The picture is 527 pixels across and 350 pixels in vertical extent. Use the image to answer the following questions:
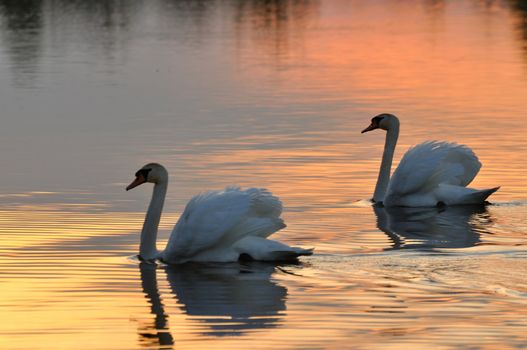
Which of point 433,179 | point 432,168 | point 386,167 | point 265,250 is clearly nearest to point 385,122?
point 386,167

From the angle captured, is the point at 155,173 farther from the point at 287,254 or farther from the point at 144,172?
the point at 287,254

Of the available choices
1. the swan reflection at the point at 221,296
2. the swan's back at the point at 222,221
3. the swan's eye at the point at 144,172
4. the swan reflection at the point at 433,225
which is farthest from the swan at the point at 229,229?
the swan reflection at the point at 433,225

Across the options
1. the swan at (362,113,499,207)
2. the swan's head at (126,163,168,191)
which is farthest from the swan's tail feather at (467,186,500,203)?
the swan's head at (126,163,168,191)

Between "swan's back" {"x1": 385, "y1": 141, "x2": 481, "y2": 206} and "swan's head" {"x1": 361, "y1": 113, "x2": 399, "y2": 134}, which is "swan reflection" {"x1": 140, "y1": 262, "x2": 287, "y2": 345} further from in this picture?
A: "swan's head" {"x1": 361, "y1": 113, "x2": 399, "y2": 134}

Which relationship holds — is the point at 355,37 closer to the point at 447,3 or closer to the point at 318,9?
the point at 318,9

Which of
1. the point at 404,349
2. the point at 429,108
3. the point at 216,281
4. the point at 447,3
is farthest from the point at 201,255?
the point at 447,3

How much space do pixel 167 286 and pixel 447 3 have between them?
5753 centimetres

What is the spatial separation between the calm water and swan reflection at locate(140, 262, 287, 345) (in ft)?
0.10

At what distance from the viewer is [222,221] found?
48.9 feet

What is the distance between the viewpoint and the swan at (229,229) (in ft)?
48.9

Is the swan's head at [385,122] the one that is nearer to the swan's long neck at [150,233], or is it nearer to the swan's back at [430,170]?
the swan's back at [430,170]

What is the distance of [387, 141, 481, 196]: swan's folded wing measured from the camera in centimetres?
1884

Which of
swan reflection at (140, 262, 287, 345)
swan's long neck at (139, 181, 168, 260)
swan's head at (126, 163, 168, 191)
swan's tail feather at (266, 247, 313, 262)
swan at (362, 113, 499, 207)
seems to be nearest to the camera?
swan reflection at (140, 262, 287, 345)

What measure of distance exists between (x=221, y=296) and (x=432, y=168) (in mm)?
5691
